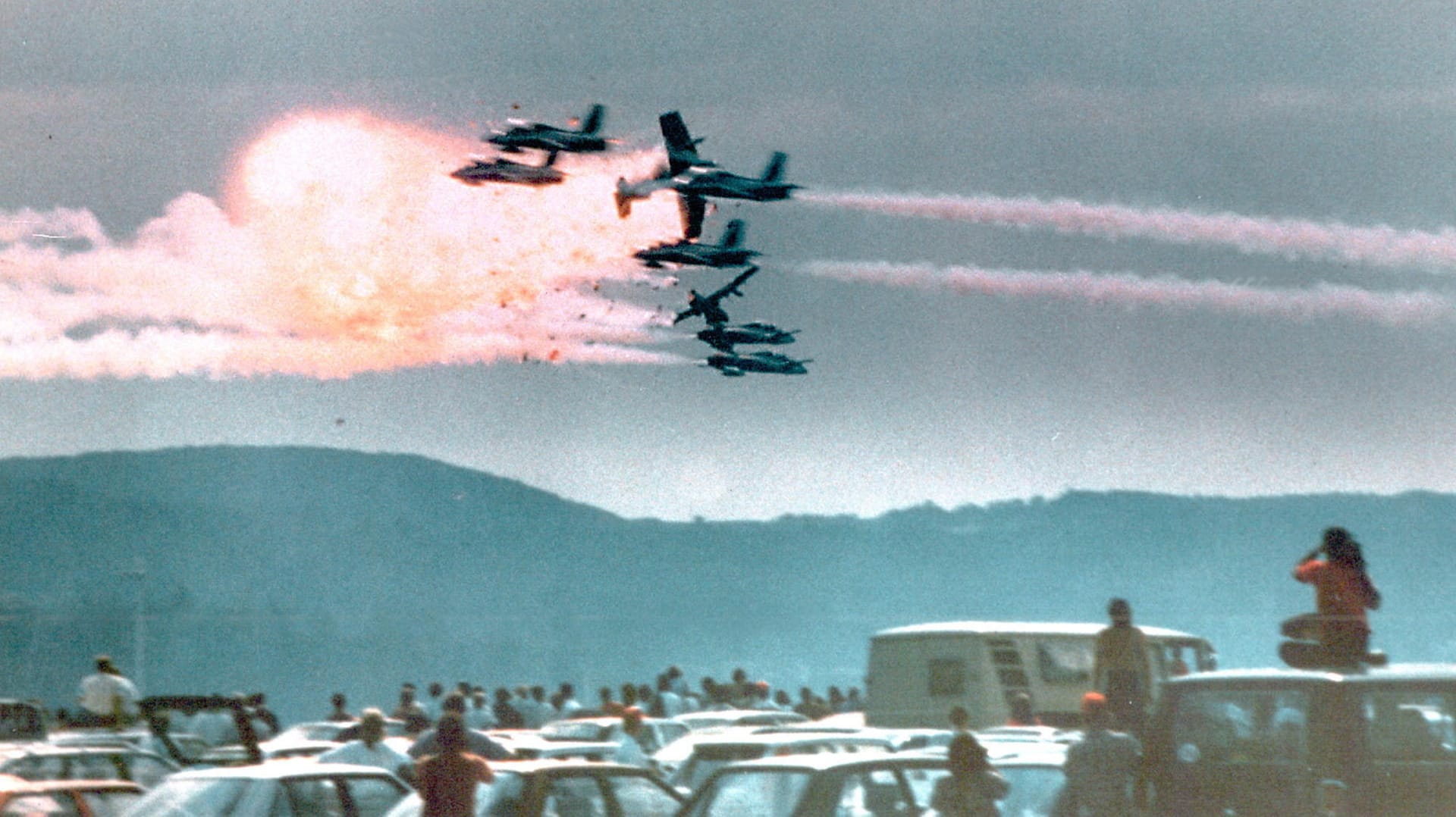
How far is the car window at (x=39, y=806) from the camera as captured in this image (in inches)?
545

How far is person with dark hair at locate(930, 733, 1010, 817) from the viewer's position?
A: 14594 millimetres

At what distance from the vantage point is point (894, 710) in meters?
30.1

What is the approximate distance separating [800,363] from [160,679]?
6256 inches

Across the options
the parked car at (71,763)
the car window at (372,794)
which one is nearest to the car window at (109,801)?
the car window at (372,794)

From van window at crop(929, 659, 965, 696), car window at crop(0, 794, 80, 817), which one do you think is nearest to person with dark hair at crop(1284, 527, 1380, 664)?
car window at crop(0, 794, 80, 817)

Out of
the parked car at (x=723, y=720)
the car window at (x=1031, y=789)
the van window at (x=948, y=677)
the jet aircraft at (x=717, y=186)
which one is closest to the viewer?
the car window at (x=1031, y=789)

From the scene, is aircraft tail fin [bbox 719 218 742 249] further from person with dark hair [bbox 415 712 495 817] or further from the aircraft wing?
person with dark hair [bbox 415 712 495 817]

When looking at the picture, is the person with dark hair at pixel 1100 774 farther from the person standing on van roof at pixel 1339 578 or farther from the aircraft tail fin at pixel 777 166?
the aircraft tail fin at pixel 777 166

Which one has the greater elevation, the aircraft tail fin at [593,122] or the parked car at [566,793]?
the aircraft tail fin at [593,122]

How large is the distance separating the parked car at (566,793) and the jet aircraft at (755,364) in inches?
1409

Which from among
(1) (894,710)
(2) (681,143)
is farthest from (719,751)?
(2) (681,143)

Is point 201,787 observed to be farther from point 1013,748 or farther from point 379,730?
point 1013,748

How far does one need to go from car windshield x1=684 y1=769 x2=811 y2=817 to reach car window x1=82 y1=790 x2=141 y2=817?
3.87 metres

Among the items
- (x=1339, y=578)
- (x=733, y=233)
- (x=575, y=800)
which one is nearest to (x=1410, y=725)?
(x=1339, y=578)
